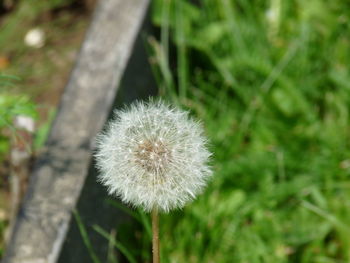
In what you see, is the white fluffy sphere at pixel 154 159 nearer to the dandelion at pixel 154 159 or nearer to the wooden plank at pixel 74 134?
the dandelion at pixel 154 159

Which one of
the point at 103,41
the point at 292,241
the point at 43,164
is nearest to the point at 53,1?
the point at 103,41

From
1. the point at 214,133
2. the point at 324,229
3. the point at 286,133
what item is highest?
the point at 214,133

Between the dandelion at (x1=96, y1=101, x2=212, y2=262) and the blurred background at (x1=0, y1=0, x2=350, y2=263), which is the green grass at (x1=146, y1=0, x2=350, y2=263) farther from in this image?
the dandelion at (x1=96, y1=101, x2=212, y2=262)

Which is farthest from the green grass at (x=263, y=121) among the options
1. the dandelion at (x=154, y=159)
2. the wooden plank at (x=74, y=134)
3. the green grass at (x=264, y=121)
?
the dandelion at (x=154, y=159)

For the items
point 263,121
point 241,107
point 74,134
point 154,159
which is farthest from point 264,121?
point 154,159

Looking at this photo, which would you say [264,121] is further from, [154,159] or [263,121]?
[154,159]

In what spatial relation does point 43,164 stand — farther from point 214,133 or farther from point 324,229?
point 324,229

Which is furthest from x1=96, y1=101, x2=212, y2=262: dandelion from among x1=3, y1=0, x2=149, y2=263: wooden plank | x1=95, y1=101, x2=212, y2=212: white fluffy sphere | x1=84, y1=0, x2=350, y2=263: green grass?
x1=84, y1=0, x2=350, y2=263: green grass
